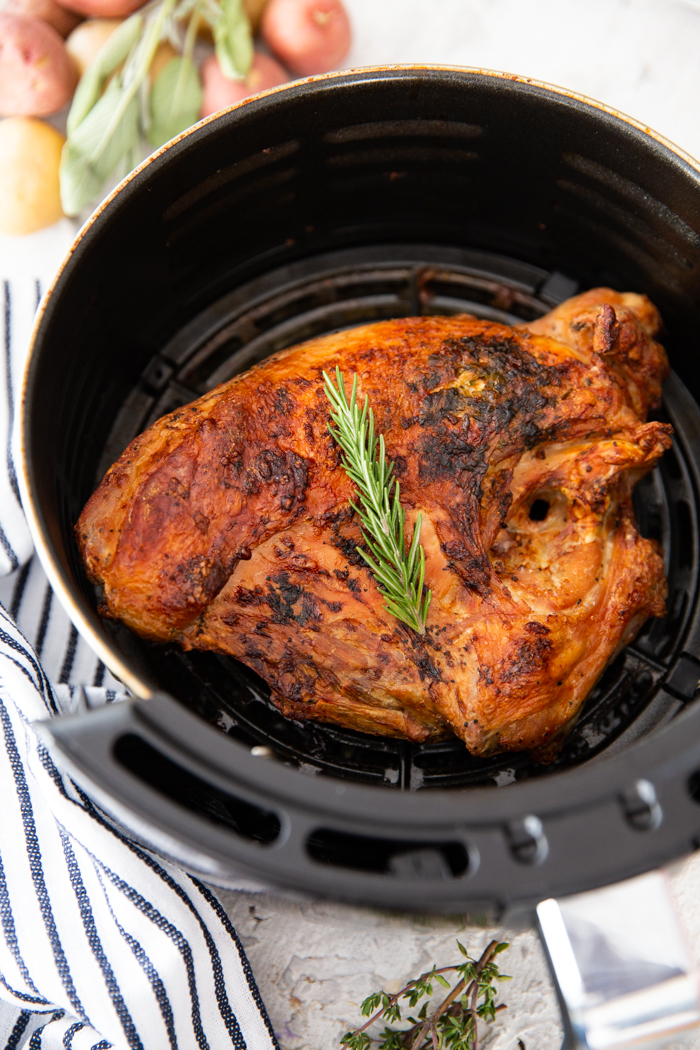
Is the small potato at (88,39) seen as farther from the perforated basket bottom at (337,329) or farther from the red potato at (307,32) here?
the perforated basket bottom at (337,329)

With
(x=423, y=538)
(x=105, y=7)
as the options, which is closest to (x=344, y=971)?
(x=423, y=538)

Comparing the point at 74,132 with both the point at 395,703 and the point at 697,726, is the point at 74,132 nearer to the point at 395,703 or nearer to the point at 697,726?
the point at 395,703

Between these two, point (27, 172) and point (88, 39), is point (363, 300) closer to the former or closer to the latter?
point (27, 172)

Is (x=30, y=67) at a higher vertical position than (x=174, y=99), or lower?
higher

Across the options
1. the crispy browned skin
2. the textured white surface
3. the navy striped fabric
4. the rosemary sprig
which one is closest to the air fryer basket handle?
the crispy browned skin

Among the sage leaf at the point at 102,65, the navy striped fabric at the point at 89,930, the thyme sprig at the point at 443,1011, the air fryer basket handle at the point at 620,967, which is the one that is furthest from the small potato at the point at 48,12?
the thyme sprig at the point at 443,1011

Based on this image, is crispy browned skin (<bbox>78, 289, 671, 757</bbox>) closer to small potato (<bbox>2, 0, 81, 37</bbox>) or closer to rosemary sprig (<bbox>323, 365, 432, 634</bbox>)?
rosemary sprig (<bbox>323, 365, 432, 634</bbox>)
